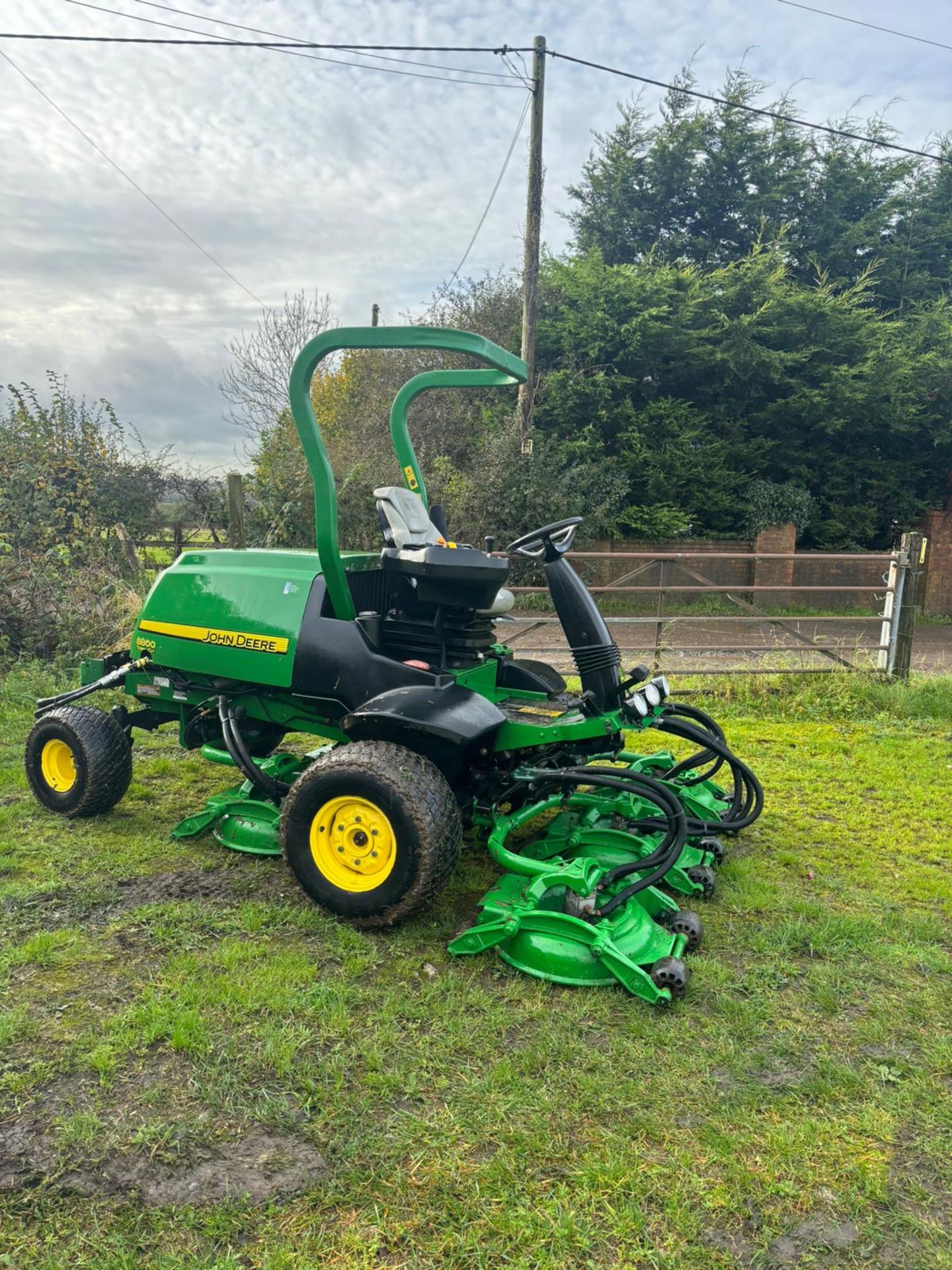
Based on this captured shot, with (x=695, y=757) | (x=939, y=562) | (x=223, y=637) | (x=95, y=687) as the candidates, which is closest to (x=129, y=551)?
(x=95, y=687)

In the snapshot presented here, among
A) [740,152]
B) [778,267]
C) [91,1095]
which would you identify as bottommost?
[91,1095]

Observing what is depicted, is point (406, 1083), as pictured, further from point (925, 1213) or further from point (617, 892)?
point (925, 1213)

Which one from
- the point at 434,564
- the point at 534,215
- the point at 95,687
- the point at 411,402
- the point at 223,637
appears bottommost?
the point at 95,687

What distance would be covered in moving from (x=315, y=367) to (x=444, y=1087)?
9.43ft

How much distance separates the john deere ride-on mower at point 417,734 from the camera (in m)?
3.09

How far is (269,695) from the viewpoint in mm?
4035

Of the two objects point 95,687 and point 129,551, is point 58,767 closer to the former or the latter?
point 95,687

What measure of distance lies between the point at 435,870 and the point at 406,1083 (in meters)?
0.82

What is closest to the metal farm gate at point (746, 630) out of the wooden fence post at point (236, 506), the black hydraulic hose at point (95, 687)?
the black hydraulic hose at point (95, 687)

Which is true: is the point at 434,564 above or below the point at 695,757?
above

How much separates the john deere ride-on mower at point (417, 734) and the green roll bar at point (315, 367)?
11 mm

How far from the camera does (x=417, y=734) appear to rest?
3.45 m

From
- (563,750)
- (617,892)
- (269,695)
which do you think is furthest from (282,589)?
(617,892)

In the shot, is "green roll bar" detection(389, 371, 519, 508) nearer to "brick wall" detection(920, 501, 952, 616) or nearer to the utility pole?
the utility pole
